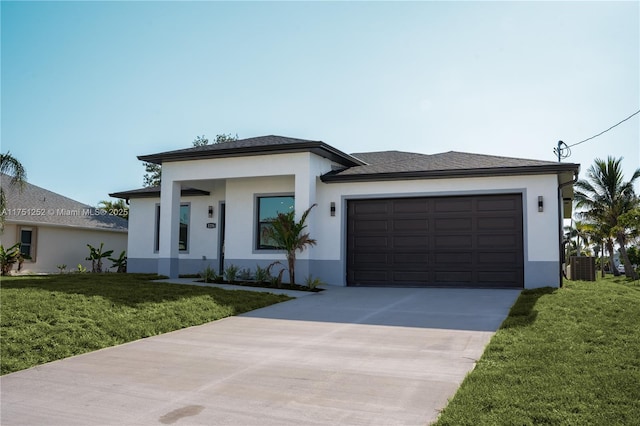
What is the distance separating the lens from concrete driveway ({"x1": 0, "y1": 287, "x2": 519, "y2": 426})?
4.30 metres

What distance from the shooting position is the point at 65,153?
71.7ft

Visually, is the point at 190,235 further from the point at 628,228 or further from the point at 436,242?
the point at 628,228

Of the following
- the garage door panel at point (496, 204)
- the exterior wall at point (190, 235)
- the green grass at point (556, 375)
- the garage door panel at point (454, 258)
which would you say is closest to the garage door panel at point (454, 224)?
the garage door panel at point (496, 204)

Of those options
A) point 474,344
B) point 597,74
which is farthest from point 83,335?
point 597,74

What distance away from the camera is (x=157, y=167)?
40094 millimetres

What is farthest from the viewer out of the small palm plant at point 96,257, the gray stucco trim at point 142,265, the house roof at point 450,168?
the small palm plant at point 96,257

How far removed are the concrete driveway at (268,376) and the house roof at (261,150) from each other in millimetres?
6345

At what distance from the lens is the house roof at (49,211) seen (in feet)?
69.2

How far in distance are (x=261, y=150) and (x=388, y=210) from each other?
4014mm

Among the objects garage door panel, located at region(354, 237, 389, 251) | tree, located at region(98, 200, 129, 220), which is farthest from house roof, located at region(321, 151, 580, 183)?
tree, located at region(98, 200, 129, 220)

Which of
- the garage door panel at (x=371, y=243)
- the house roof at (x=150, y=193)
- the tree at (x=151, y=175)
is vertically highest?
the tree at (x=151, y=175)

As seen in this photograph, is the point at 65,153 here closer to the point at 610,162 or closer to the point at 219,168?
the point at 219,168

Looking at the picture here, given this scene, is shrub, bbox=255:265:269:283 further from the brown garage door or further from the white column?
the white column

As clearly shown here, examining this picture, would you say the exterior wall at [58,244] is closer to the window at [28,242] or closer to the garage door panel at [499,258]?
the window at [28,242]
